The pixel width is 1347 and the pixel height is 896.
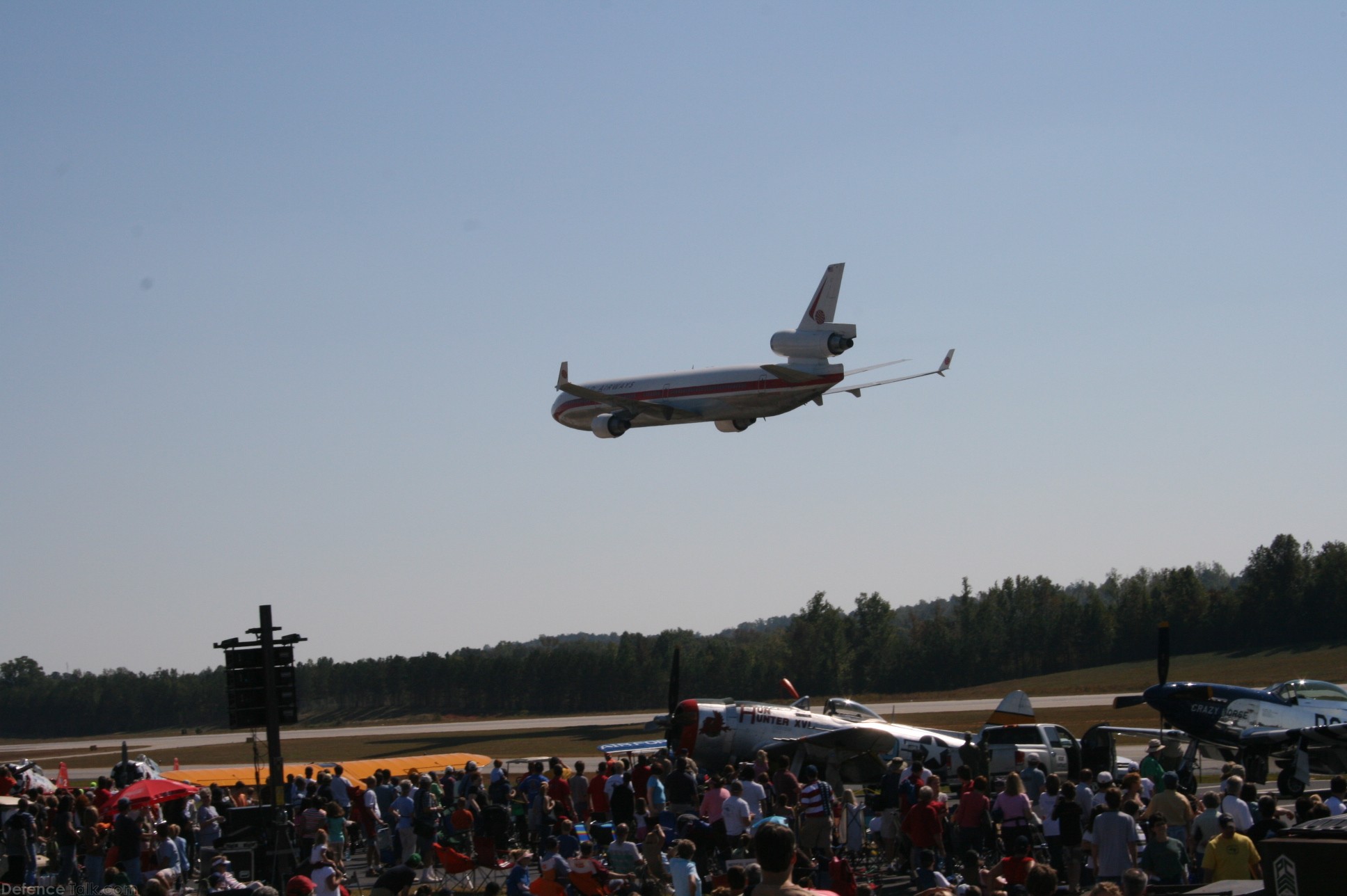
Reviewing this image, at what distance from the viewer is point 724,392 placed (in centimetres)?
4609

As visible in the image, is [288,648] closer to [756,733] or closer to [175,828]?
[175,828]

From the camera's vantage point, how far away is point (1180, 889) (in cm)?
753

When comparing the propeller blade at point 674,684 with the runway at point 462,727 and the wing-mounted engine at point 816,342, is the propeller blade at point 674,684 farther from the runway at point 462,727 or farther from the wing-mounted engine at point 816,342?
the runway at point 462,727

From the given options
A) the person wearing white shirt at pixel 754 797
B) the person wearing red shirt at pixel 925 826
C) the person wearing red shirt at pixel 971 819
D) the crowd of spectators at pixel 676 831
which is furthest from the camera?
the person wearing white shirt at pixel 754 797

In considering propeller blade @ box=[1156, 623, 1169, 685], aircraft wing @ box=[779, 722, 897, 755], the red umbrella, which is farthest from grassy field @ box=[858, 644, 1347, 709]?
the red umbrella

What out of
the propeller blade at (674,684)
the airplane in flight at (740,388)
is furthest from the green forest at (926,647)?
the propeller blade at (674,684)

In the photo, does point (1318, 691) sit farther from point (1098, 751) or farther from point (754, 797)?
point (754, 797)

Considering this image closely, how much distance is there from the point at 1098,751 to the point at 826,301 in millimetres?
25484

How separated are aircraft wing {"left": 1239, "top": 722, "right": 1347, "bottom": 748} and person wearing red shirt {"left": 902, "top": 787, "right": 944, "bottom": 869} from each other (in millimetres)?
9636

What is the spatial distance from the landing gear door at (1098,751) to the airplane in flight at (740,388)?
22.4m

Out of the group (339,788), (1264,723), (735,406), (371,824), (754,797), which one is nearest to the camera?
(754,797)

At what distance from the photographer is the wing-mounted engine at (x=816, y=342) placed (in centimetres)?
4241

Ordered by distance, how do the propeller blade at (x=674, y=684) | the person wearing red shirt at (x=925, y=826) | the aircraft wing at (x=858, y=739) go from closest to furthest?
the person wearing red shirt at (x=925, y=826)
the aircraft wing at (x=858, y=739)
the propeller blade at (x=674, y=684)

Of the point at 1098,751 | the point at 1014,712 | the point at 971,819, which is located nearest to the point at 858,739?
the point at 1098,751
